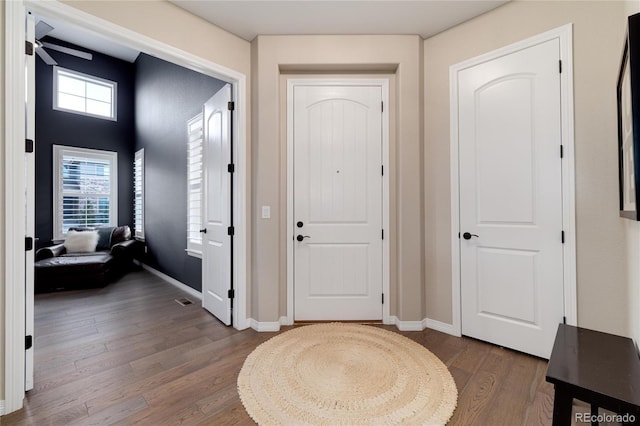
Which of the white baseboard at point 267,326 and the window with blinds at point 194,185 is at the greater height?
the window with blinds at point 194,185

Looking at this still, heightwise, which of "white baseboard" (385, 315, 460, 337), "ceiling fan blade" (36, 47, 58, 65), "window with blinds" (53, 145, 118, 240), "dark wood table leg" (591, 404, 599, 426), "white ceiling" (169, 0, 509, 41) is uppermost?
"ceiling fan blade" (36, 47, 58, 65)

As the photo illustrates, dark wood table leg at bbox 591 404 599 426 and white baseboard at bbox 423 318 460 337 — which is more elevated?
dark wood table leg at bbox 591 404 599 426

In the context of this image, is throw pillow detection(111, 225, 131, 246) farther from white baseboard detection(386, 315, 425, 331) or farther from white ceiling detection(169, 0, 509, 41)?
white baseboard detection(386, 315, 425, 331)

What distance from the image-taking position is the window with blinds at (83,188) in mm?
5191

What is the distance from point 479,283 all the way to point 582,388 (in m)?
1.57

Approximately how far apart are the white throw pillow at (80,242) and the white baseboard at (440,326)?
5.58 metres

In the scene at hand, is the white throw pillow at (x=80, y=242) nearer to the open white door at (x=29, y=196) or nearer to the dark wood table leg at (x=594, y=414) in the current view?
the open white door at (x=29, y=196)

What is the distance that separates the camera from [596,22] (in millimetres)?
1890

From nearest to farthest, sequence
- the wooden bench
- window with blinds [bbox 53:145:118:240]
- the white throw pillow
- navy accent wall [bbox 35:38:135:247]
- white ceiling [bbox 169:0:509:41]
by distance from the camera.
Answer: the wooden bench < white ceiling [bbox 169:0:509:41] < the white throw pillow < navy accent wall [bbox 35:38:135:247] < window with blinds [bbox 53:145:118:240]

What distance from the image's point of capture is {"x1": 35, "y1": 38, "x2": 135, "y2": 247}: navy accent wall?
16.4 feet

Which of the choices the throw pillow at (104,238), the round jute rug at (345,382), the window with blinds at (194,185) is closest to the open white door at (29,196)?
the round jute rug at (345,382)

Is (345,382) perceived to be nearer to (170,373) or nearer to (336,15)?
(170,373)

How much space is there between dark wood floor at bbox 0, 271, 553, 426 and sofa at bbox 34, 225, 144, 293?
3.30 feet

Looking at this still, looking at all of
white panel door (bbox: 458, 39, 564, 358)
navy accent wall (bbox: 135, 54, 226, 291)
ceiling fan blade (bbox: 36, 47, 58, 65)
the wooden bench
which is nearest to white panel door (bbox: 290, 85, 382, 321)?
white panel door (bbox: 458, 39, 564, 358)
